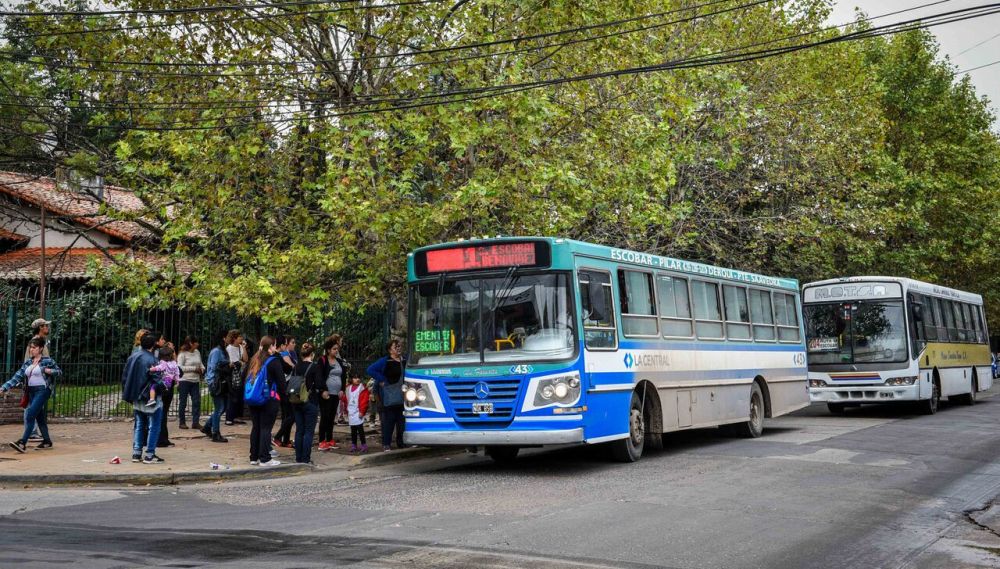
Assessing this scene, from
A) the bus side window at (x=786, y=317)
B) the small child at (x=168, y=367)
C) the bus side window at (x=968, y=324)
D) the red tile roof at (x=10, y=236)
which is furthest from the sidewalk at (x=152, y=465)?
the bus side window at (x=968, y=324)

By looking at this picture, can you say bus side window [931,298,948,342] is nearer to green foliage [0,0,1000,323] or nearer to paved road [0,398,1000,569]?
green foliage [0,0,1000,323]

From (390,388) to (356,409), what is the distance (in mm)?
634

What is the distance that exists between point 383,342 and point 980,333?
63.0 ft

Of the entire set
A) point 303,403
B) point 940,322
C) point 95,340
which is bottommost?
point 303,403

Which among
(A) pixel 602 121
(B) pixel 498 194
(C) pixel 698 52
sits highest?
(C) pixel 698 52

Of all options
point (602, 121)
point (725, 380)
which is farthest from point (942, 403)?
point (602, 121)

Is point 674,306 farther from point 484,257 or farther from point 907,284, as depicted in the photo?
point 907,284

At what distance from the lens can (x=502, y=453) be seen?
15203 mm

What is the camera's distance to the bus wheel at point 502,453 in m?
15.0

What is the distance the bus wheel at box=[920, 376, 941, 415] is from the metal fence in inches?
531

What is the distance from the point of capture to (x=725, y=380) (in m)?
17.8

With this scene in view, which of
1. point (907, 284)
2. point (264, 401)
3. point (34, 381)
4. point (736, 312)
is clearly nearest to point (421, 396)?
point (264, 401)

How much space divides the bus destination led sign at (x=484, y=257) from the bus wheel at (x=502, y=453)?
9.34 feet

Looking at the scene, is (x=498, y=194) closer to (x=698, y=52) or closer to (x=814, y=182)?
(x=698, y=52)
